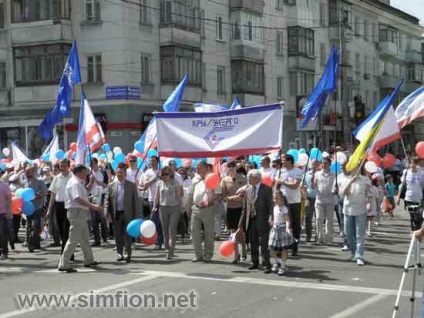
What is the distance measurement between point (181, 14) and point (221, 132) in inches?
1063

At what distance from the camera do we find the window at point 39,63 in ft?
118

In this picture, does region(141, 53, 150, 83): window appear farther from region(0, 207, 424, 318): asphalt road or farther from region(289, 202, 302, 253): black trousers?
region(289, 202, 302, 253): black trousers

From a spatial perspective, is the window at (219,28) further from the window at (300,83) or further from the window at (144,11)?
the window at (300,83)

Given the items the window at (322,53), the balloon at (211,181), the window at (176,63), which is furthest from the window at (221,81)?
the balloon at (211,181)

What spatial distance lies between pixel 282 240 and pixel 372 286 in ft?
5.48

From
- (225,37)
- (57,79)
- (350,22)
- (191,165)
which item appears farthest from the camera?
(350,22)

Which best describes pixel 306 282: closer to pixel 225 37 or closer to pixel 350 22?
pixel 225 37

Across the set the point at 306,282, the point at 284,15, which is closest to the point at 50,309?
the point at 306,282

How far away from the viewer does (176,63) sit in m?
37.3

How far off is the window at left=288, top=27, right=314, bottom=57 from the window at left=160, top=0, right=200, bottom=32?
1149cm

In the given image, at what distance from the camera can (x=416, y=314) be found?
814 cm

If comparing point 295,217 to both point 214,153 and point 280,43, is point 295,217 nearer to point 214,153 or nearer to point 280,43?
point 214,153

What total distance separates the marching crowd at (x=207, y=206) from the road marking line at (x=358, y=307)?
6.87 ft

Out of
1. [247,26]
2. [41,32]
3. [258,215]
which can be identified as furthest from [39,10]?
[258,215]
